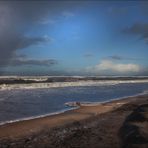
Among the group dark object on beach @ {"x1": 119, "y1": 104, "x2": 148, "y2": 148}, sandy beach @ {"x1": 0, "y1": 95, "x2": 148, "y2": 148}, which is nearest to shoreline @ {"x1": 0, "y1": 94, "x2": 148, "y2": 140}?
sandy beach @ {"x1": 0, "y1": 95, "x2": 148, "y2": 148}

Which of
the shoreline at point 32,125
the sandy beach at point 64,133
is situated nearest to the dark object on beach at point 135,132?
the sandy beach at point 64,133

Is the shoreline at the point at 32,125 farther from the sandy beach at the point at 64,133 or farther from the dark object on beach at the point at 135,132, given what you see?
the dark object on beach at the point at 135,132

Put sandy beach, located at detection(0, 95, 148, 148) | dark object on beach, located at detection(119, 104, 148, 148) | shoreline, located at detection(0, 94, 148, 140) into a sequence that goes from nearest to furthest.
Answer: dark object on beach, located at detection(119, 104, 148, 148), sandy beach, located at detection(0, 95, 148, 148), shoreline, located at detection(0, 94, 148, 140)

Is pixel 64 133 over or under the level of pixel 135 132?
under

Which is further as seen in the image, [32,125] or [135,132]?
[32,125]

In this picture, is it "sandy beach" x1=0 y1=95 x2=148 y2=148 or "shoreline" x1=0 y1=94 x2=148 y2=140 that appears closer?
"sandy beach" x1=0 y1=95 x2=148 y2=148

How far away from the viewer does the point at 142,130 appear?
15531mm

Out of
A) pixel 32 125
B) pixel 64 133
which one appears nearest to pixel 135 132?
pixel 64 133

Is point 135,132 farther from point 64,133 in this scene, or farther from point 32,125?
point 32,125

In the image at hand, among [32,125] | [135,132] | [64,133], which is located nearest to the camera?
[135,132]

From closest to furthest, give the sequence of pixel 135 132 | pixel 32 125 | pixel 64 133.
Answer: pixel 135 132
pixel 64 133
pixel 32 125

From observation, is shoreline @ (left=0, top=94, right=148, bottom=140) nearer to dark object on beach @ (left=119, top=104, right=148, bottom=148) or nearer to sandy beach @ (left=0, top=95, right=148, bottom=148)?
sandy beach @ (left=0, top=95, right=148, bottom=148)

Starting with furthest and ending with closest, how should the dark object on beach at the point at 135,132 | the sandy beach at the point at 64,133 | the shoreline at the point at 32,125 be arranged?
the shoreline at the point at 32,125 < the sandy beach at the point at 64,133 < the dark object on beach at the point at 135,132

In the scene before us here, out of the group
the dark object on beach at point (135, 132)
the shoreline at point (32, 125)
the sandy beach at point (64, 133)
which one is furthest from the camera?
the shoreline at point (32, 125)
